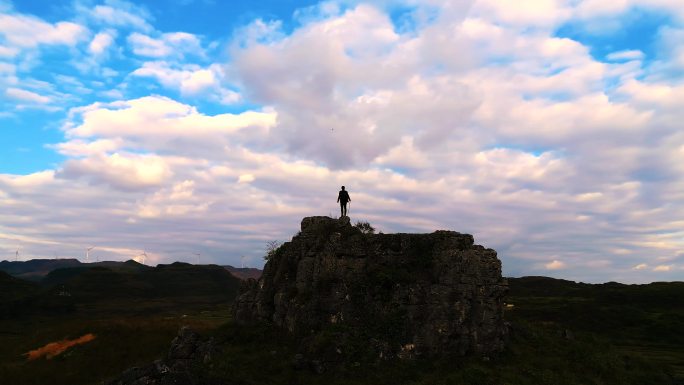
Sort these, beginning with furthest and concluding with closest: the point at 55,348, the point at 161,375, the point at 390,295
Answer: the point at 55,348 < the point at 390,295 < the point at 161,375

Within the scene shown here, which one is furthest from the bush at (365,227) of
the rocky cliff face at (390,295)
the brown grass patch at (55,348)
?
the brown grass patch at (55,348)

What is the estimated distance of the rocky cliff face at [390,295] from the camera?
33.8 metres

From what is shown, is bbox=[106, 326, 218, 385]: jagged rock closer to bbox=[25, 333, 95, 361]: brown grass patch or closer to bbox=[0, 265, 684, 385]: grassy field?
bbox=[0, 265, 684, 385]: grassy field

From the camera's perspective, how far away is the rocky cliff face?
1329 inches

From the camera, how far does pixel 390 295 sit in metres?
36.3

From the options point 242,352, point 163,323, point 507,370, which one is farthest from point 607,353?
point 163,323

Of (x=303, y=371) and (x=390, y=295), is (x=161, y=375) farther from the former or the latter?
(x=390, y=295)

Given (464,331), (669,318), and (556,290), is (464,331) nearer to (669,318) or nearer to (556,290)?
(669,318)

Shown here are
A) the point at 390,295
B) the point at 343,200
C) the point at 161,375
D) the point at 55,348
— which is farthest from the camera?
the point at 55,348

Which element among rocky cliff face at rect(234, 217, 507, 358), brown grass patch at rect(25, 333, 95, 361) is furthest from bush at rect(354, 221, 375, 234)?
brown grass patch at rect(25, 333, 95, 361)

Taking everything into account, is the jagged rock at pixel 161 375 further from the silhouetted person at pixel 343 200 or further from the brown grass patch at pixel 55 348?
the brown grass patch at pixel 55 348

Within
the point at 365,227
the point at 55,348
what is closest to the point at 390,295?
the point at 365,227

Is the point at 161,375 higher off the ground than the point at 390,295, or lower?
lower

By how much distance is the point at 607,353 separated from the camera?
4097cm
